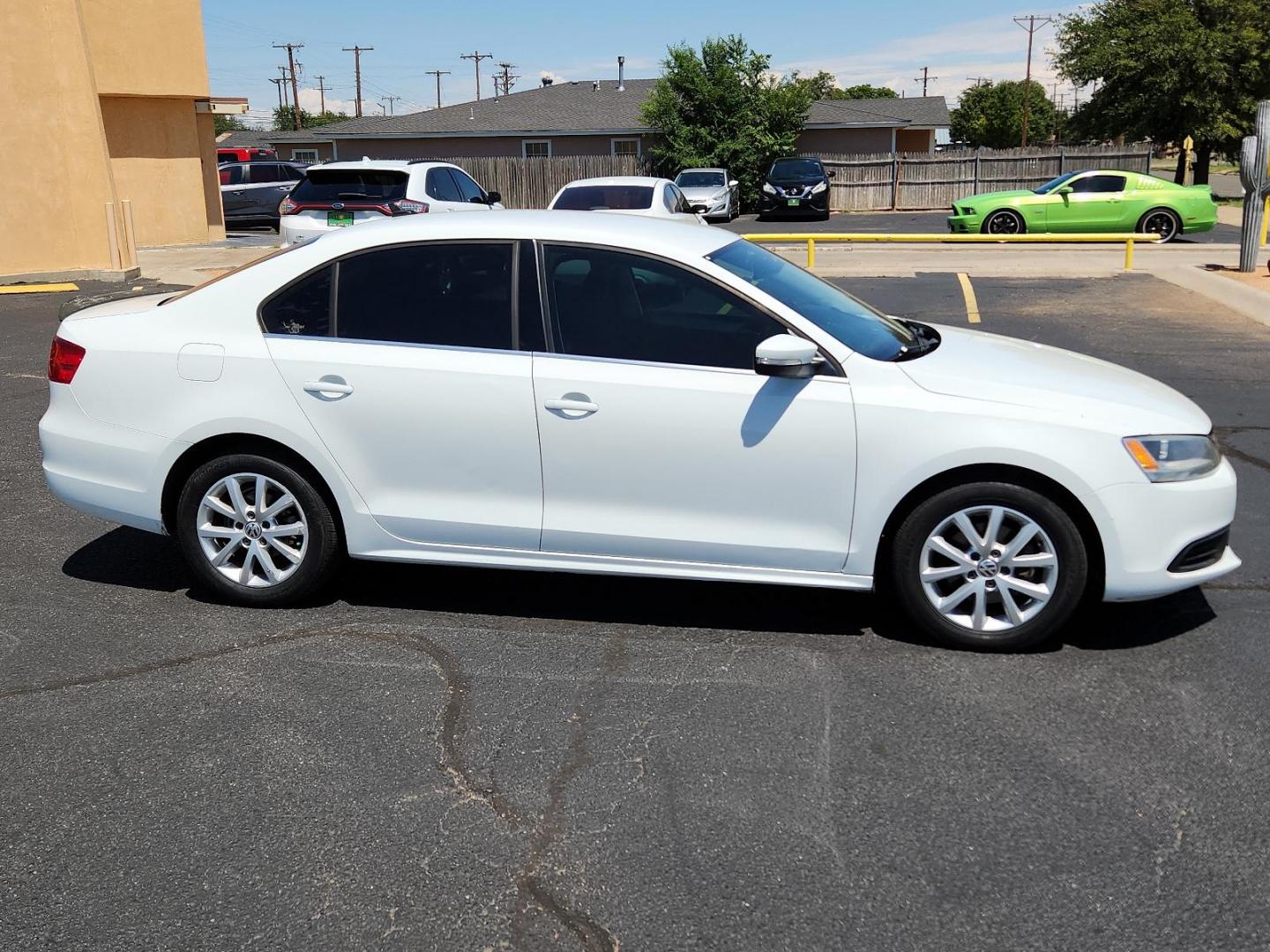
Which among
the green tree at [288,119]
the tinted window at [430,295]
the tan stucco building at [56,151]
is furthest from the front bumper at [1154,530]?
the green tree at [288,119]

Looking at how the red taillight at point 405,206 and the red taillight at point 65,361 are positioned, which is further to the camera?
the red taillight at point 405,206

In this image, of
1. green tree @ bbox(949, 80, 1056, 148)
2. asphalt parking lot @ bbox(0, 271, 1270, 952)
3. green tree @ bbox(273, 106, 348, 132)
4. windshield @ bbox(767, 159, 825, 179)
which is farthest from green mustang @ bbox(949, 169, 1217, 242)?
green tree @ bbox(273, 106, 348, 132)

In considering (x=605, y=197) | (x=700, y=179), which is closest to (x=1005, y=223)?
(x=605, y=197)

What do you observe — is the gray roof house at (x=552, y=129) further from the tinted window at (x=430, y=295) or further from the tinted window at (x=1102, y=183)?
the tinted window at (x=430, y=295)

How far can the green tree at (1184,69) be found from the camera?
38781mm

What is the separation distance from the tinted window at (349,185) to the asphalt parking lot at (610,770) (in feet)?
35.2

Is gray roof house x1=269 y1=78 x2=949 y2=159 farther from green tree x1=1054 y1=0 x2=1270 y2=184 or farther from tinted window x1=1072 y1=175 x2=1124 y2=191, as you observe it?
tinted window x1=1072 y1=175 x2=1124 y2=191

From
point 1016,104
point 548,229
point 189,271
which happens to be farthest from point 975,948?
point 1016,104

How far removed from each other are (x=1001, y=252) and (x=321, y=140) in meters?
36.3

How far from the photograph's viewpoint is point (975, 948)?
296 cm

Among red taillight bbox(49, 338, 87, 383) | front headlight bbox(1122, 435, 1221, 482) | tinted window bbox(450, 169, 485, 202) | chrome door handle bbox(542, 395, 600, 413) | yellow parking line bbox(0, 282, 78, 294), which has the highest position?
tinted window bbox(450, 169, 485, 202)

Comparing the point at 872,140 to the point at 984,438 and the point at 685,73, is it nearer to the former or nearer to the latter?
the point at 685,73

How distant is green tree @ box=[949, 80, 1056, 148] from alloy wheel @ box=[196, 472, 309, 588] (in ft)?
267

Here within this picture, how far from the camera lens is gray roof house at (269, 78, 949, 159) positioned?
4559 cm
